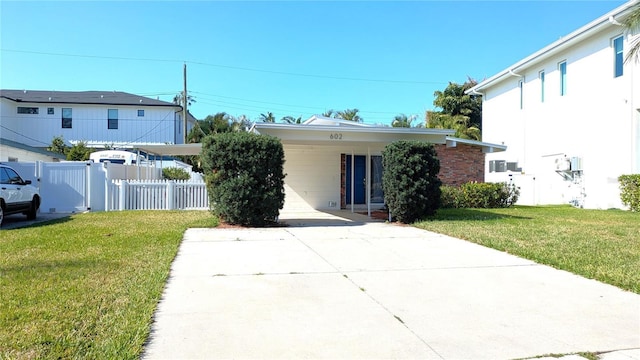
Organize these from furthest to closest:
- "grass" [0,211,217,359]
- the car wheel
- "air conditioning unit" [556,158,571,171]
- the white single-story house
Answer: "air conditioning unit" [556,158,571,171] < the white single-story house < the car wheel < "grass" [0,211,217,359]

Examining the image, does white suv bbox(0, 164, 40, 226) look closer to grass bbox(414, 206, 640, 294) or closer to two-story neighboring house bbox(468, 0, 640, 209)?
grass bbox(414, 206, 640, 294)

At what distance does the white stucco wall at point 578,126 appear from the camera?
16.4m

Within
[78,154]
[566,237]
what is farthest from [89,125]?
[566,237]

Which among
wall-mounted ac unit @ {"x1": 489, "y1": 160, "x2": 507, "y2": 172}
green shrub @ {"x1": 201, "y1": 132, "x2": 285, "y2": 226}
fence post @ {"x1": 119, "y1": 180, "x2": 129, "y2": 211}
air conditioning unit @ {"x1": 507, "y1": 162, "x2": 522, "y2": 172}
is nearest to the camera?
green shrub @ {"x1": 201, "y1": 132, "x2": 285, "y2": 226}

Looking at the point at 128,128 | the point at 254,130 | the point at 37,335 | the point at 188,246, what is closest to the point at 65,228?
the point at 188,246

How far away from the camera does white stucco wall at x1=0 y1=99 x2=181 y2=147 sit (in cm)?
3188

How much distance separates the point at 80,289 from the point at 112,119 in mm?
31486

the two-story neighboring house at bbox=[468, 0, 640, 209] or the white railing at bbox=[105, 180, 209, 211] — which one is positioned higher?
the two-story neighboring house at bbox=[468, 0, 640, 209]

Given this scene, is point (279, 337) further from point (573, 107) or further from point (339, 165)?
point (573, 107)

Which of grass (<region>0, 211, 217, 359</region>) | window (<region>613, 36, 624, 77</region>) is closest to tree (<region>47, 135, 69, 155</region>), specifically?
grass (<region>0, 211, 217, 359</region>)

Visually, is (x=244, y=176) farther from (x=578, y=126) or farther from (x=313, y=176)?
(x=578, y=126)

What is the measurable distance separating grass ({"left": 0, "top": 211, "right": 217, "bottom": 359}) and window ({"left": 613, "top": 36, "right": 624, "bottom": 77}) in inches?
668

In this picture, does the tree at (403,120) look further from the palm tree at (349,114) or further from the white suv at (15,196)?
the white suv at (15,196)

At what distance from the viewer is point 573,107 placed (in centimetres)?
1873
